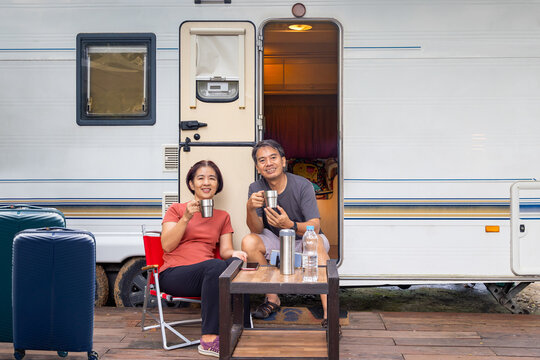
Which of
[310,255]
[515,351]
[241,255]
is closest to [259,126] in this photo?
[241,255]

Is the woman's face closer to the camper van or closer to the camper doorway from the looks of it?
the camper van

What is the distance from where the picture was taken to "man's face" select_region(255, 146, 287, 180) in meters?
3.73

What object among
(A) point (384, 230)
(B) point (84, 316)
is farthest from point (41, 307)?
(A) point (384, 230)

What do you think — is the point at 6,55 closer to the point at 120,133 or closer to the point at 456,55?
the point at 120,133

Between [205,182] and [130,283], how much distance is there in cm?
122

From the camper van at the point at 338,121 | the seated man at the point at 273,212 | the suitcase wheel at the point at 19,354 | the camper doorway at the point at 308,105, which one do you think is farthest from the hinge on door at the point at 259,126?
the suitcase wheel at the point at 19,354

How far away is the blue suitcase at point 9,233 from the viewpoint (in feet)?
10.1

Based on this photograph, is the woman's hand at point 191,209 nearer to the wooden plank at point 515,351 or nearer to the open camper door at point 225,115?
the open camper door at point 225,115

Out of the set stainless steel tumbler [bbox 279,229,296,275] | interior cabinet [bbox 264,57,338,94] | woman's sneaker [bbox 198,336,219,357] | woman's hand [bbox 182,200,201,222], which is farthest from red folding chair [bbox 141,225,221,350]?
interior cabinet [bbox 264,57,338,94]

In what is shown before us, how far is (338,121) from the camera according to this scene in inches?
161

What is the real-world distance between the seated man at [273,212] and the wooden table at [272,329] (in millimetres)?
497

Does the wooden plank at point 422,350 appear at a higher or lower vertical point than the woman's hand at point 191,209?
lower

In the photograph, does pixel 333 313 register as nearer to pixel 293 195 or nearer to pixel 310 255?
pixel 310 255

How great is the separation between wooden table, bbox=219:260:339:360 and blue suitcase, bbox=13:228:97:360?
0.83 m
